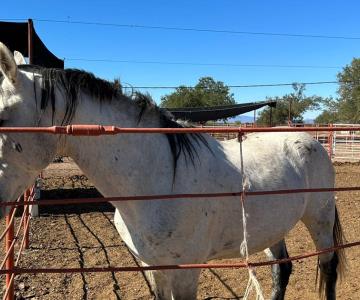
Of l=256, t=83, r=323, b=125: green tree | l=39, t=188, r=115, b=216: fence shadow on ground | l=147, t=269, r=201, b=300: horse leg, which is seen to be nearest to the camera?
l=147, t=269, r=201, b=300: horse leg

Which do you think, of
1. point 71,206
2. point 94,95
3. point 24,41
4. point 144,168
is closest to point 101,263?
point 144,168

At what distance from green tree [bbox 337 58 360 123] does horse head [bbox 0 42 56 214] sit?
44.5m

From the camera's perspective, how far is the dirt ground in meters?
3.85

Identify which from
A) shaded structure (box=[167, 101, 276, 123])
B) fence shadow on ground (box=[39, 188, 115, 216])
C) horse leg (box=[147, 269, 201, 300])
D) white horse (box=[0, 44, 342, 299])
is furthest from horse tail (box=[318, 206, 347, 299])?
shaded structure (box=[167, 101, 276, 123])

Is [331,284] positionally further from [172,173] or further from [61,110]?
[61,110]

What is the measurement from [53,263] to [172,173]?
3063 millimetres

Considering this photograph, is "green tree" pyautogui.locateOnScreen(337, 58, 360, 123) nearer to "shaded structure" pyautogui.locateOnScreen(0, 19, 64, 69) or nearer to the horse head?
"shaded structure" pyautogui.locateOnScreen(0, 19, 64, 69)

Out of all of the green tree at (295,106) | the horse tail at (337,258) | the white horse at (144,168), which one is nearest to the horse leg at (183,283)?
the white horse at (144,168)

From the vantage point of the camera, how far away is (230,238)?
96.2 inches

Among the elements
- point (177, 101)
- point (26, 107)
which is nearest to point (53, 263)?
point (26, 107)

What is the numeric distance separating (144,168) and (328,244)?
198 centimetres

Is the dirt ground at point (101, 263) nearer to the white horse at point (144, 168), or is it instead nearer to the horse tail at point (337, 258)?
the horse tail at point (337, 258)

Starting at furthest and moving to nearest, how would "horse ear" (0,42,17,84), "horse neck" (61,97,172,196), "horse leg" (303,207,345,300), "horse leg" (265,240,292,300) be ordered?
"horse leg" (265,240,292,300) < "horse leg" (303,207,345,300) < "horse neck" (61,97,172,196) < "horse ear" (0,42,17,84)

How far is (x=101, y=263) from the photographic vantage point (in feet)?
15.1
